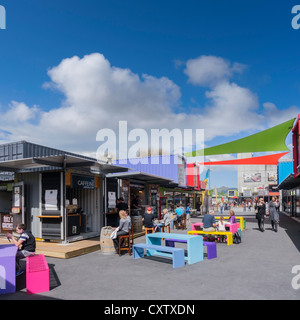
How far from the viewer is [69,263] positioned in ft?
26.3

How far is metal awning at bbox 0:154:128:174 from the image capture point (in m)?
9.28

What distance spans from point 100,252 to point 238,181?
300 feet

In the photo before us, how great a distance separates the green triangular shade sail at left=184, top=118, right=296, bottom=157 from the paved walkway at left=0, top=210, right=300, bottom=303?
1004 cm

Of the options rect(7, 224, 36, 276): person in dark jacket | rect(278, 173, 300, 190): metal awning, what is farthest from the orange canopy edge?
rect(7, 224, 36, 276): person in dark jacket

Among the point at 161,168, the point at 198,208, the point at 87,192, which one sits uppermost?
the point at 161,168

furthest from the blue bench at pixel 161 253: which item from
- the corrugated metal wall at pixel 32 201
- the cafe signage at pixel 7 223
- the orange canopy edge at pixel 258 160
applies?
the orange canopy edge at pixel 258 160

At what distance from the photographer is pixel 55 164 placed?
32.7ft

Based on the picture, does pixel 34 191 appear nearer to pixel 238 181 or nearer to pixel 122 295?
pixel 122 295

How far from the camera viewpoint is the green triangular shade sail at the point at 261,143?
1770 cm

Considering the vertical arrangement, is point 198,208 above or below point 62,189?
below

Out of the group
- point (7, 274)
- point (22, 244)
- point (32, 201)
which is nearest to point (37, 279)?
point (7, 274)

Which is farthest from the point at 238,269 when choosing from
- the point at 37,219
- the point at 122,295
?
the point at 37,219

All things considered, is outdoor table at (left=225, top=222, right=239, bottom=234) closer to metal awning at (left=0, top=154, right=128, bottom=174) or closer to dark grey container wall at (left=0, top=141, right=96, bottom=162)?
metal awning at (left=0, top=154, right=128, bottom=174)
